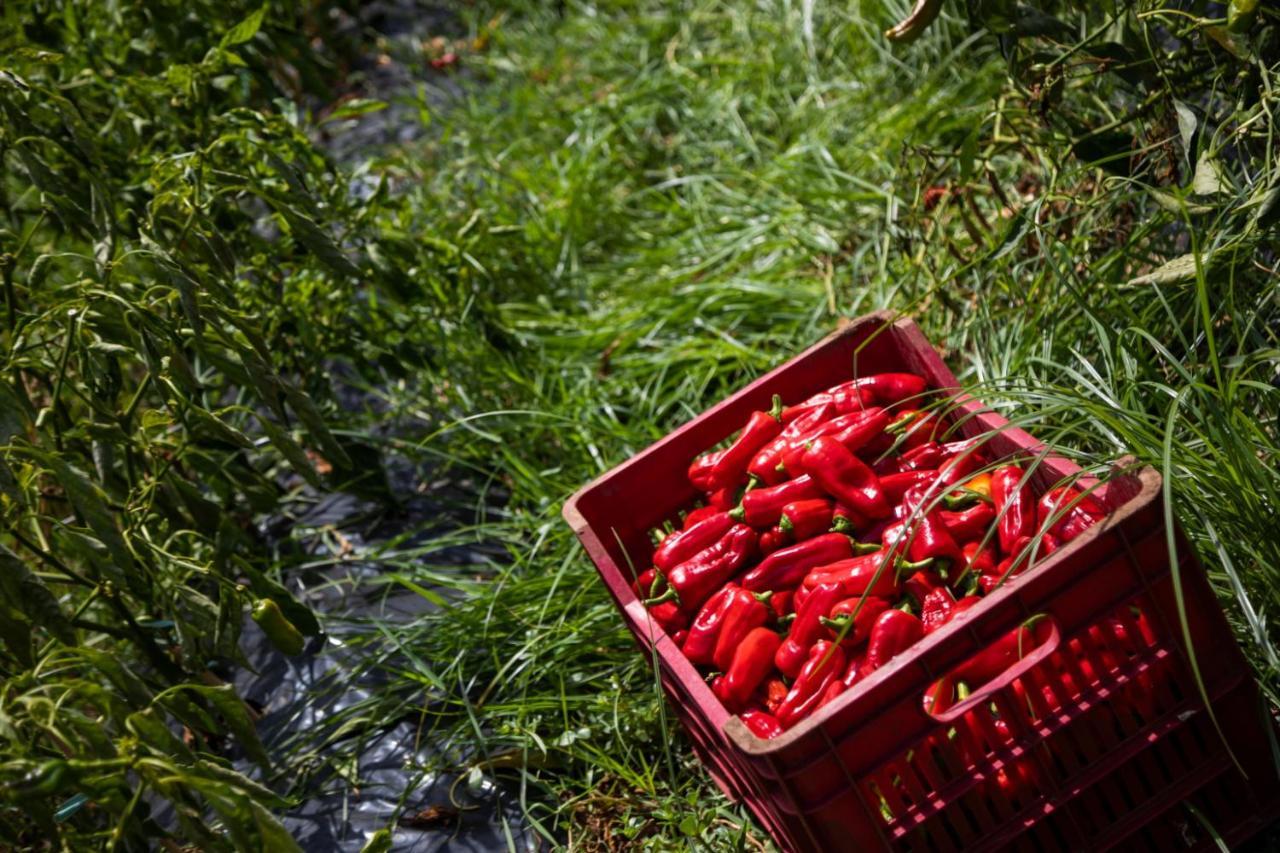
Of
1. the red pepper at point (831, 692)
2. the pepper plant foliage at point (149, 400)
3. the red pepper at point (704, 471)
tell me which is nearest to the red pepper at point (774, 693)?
the red pepper at point (831, 692)

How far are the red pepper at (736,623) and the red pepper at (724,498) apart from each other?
0.79 ft

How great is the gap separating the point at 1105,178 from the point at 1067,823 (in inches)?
54.9

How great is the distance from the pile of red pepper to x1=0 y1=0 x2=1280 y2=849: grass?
0.49 feet

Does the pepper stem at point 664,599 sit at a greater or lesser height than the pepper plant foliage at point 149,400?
lesser

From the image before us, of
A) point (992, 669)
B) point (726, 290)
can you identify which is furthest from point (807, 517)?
point (726, 290)

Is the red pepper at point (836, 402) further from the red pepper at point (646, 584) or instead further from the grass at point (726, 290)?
the red pepper at point (646, 584)

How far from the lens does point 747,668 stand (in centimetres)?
218

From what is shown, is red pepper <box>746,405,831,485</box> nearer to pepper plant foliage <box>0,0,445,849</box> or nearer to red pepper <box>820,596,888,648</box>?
red pepper <box>820,596,888,648</box>

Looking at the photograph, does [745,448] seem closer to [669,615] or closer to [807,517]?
[807,517]

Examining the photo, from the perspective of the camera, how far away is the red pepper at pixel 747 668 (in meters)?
2.18

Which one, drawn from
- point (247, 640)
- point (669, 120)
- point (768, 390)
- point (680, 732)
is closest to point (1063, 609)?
point (768, 390)

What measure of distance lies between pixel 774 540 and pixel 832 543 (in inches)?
4.8

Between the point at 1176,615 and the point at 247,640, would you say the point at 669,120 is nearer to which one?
the point at 247,640

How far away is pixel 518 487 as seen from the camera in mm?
3238
